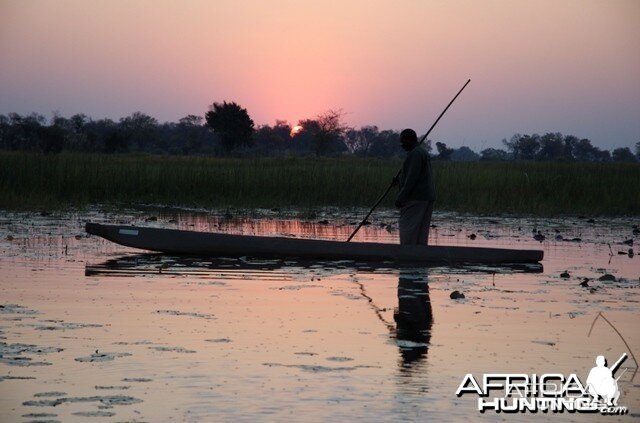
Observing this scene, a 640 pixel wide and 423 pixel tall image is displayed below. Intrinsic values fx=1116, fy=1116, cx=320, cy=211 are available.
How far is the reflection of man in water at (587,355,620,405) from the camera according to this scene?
5.34m

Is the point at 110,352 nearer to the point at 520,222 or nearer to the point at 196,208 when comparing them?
the point at 520,222

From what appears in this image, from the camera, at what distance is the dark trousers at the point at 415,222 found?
11242mm

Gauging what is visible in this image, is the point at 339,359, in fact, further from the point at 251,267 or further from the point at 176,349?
the point at 251,267

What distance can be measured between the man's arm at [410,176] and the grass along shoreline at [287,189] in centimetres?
853

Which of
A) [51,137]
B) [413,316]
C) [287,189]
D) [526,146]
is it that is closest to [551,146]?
[526,146]

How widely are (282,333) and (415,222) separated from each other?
4.50 metres

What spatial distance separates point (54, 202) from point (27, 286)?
32.2 feet

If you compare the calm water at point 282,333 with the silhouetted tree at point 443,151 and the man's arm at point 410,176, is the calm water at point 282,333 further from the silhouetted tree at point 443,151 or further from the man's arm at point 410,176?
the silhouetted tree at point 443,151

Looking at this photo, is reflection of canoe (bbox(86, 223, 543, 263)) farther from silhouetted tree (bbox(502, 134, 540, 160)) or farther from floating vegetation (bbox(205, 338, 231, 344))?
silhouetted tree (bbox(502, 134, 540, 160))

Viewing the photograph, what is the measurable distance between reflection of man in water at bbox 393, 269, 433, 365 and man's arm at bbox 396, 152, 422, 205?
813 mm

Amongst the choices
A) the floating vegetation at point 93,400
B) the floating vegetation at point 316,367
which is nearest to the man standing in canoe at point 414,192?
the floating vegetation at point 316,367

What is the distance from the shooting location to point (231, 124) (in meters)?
58.8

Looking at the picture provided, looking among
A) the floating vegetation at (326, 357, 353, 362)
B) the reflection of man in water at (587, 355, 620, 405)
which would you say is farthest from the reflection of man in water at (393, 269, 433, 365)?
the reflection of man in water at (587, 355, 620, 405)


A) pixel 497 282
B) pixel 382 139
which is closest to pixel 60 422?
pixel 497 282
